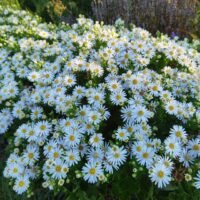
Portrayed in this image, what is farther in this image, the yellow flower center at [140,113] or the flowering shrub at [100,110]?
the yellow flower center at [140,113]

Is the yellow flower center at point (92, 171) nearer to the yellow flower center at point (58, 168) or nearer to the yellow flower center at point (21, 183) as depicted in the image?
the yellow flower center at point (58, 168)

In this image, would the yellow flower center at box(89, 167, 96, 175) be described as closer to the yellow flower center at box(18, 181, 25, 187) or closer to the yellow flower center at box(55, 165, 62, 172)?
the yellow flower center at box(55, 165, 62, 172)

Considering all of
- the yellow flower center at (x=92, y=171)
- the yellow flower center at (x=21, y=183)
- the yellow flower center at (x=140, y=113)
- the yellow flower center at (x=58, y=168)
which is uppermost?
the yellow flower center at (x=140, y=113)

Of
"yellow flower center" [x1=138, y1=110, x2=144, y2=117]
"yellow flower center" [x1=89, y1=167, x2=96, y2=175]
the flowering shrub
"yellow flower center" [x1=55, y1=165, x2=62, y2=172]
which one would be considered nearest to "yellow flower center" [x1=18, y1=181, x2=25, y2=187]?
the flowering shrub

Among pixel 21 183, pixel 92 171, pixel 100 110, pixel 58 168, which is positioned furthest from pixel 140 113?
pixel 21 183

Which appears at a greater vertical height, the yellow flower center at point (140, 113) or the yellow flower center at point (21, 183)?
the yellow flower center at point (140, 113)

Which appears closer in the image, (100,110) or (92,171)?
(92,171)

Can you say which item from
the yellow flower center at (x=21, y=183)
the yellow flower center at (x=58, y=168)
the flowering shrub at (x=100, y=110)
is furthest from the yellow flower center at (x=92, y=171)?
the yellow flower center at (x=21, y=183)

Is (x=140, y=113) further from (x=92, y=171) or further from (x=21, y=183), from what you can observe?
(x=21, y=183)
